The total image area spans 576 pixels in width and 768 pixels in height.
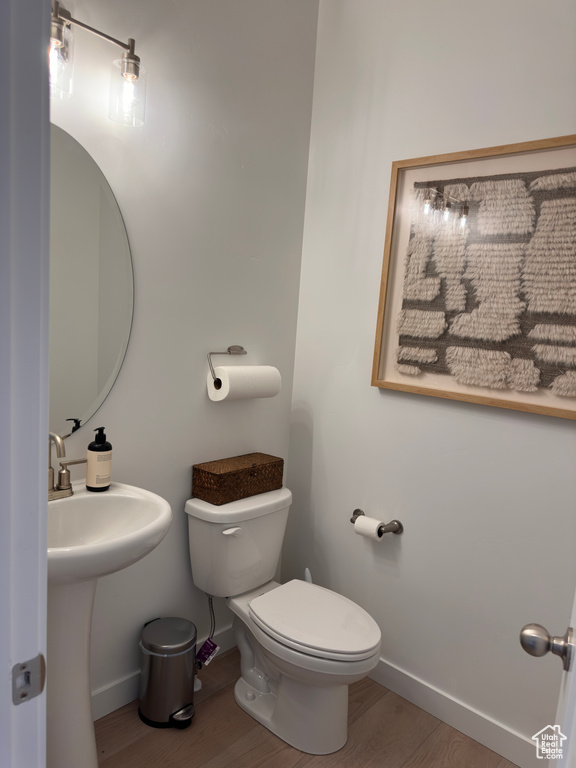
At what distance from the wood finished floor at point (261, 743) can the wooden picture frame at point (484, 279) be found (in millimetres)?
1140

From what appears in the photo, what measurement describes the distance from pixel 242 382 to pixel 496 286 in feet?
2.95

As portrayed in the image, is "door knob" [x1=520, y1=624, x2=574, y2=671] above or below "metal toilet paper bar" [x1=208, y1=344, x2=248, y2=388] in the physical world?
below

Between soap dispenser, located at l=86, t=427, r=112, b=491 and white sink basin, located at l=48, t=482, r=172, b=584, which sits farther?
soap dispenser, located at l=86, t=427, r=112, b=491

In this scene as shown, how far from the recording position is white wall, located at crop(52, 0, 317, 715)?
5.58 ft

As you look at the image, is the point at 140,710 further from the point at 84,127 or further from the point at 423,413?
the point at 84,127

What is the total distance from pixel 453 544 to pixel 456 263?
3.13 ft

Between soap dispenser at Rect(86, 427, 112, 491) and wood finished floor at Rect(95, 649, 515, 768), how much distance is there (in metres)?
0.83

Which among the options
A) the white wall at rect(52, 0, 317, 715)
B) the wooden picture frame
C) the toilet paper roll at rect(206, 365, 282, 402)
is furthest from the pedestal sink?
the wooden picture frame

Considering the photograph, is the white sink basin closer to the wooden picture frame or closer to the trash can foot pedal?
the trash can foot pedal

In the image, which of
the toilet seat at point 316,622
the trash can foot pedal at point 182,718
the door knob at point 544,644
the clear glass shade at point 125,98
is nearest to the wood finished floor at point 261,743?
the trash can foot pedal at point 182,718

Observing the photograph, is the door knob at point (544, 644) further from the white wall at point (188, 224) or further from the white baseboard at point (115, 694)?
the white baseboard at point (115, 694)

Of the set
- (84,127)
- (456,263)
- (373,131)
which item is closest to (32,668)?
(84,127)

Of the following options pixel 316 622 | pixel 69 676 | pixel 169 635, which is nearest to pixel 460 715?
pixel 316 622

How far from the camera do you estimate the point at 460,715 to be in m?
1.94
